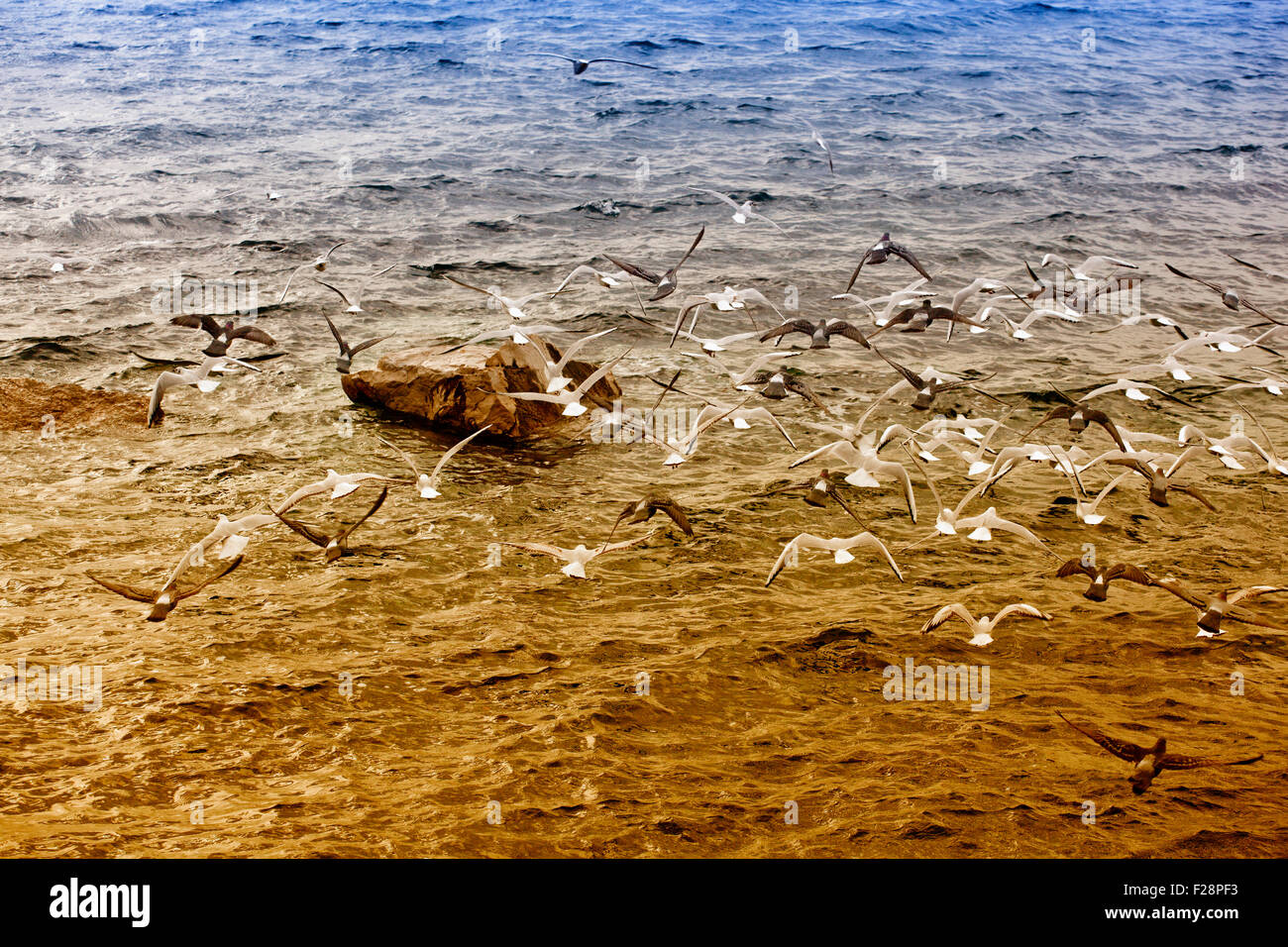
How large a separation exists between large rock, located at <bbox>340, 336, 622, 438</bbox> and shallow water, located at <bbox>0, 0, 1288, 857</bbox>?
10.4 inches

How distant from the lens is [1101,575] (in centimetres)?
588

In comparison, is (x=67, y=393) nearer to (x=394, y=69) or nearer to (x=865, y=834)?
(x=865, y=834)

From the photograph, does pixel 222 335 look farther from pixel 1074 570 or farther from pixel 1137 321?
pixel 1137 321

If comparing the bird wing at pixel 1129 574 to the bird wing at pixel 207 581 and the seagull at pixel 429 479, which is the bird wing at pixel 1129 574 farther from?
the bird wing at pixel 207 581

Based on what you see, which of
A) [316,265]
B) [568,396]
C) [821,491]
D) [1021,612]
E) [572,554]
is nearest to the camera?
[1021,612]

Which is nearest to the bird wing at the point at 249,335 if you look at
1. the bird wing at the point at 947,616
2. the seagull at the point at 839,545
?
the seagull at the point at 839,545

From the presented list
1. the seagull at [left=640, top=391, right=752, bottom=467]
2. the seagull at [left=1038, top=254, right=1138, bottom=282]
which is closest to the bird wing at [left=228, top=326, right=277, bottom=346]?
the seagull at [left=640, top=391, right=752, bottom=467]

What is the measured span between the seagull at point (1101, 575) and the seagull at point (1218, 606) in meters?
0.10

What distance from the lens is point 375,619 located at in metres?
5.46

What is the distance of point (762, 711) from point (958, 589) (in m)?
1.86

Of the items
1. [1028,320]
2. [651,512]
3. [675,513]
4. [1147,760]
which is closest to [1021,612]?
[1147,760]

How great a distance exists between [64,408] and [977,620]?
7.38m

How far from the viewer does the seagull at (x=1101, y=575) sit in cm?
544

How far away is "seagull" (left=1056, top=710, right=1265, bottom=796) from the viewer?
396 cm
